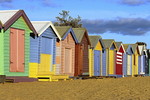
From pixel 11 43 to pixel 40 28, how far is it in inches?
153

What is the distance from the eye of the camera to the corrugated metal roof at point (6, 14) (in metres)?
21.4

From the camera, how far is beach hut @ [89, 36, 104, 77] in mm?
34125

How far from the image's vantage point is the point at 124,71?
145 ft

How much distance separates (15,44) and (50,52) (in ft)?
16.5

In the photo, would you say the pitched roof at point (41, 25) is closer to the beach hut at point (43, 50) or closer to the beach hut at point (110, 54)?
the beach hut at point (43, 50)

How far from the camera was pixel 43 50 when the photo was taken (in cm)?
2586

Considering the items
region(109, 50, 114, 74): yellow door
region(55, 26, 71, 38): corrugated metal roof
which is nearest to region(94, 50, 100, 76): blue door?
region(109, 50, 114, 74): yellow door

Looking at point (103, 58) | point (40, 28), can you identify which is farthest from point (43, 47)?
point (103, 58)

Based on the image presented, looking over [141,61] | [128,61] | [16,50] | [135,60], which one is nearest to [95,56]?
[128,61]

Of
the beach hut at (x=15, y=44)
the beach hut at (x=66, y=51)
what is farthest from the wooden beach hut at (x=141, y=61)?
the beach hut at (x=15, y=44)

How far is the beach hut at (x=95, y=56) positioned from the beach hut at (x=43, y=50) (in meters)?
6.90

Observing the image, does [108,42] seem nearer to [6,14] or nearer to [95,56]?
[95,56]

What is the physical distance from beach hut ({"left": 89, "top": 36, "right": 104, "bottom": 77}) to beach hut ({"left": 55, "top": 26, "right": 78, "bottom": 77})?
3.52 m

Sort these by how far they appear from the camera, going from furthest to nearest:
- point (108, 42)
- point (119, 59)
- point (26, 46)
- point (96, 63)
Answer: point (119, 59), point (108, 42), point (96, 63), point (26, 46)
